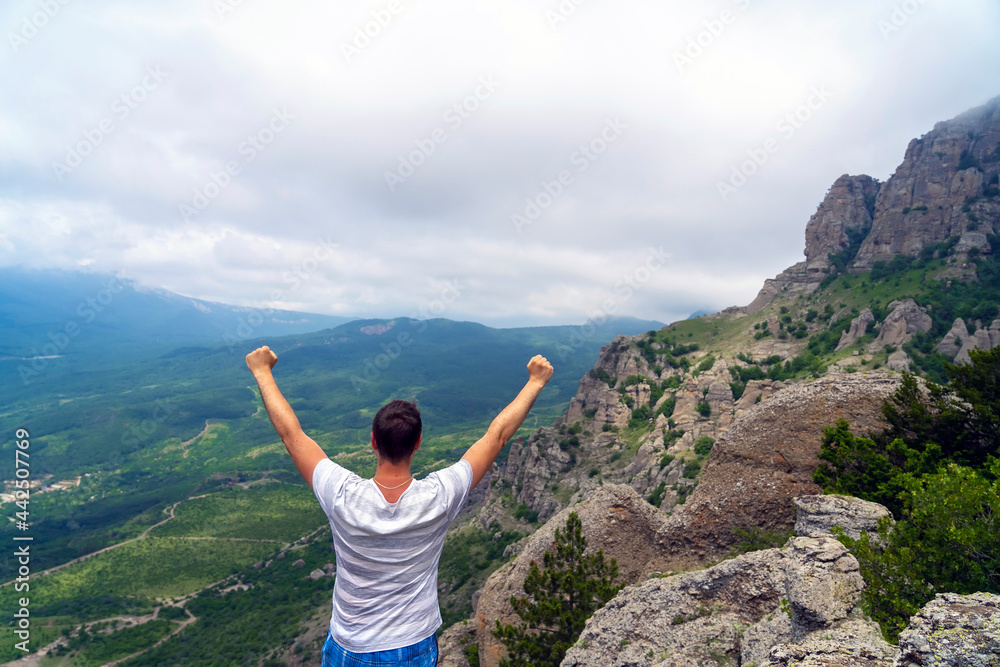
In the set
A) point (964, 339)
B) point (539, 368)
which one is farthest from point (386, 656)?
point (964, 339)

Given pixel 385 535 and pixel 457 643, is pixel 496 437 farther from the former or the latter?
pixel 457 643

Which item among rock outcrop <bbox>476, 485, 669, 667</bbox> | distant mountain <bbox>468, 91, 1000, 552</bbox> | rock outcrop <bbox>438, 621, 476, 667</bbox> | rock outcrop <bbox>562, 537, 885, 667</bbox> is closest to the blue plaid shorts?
rock outcrop <bbox>562, 537, 885, 667</bbox>

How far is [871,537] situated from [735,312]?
4708 inches

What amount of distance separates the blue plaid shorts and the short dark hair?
4.70 ft

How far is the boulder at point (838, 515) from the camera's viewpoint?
9.88 m

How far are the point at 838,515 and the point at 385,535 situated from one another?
1200 cm

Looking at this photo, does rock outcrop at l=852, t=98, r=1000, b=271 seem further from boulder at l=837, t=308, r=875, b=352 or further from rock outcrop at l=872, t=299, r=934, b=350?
rock outcrop at l=872, t=299, r=934, b=350

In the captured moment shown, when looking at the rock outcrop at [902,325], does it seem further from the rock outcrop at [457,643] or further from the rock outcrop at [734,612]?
the rock outcrop at [457,643]

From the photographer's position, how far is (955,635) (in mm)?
4332

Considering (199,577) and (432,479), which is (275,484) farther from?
(432,479)

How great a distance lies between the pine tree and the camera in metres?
13.1

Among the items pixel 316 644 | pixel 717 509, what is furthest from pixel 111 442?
pixel 717 509

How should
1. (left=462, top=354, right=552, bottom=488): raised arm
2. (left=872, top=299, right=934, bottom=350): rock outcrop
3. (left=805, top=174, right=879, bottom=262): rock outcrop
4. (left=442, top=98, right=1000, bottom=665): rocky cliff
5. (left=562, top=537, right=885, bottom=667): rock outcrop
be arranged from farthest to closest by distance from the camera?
(left=805, top=174, right=879, bottom=262): rock outcrop → (left=872, top=299, right=934, bottom=350): rock outcrop → (left=442, top=98, right=1000, bottom=665): rocky cliff → (left=562, top=537, right=885, bottom=667): rock outcrop → (left=462, top=354, right=552, bottom=488): raised arm

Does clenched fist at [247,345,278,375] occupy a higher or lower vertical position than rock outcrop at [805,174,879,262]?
lower
